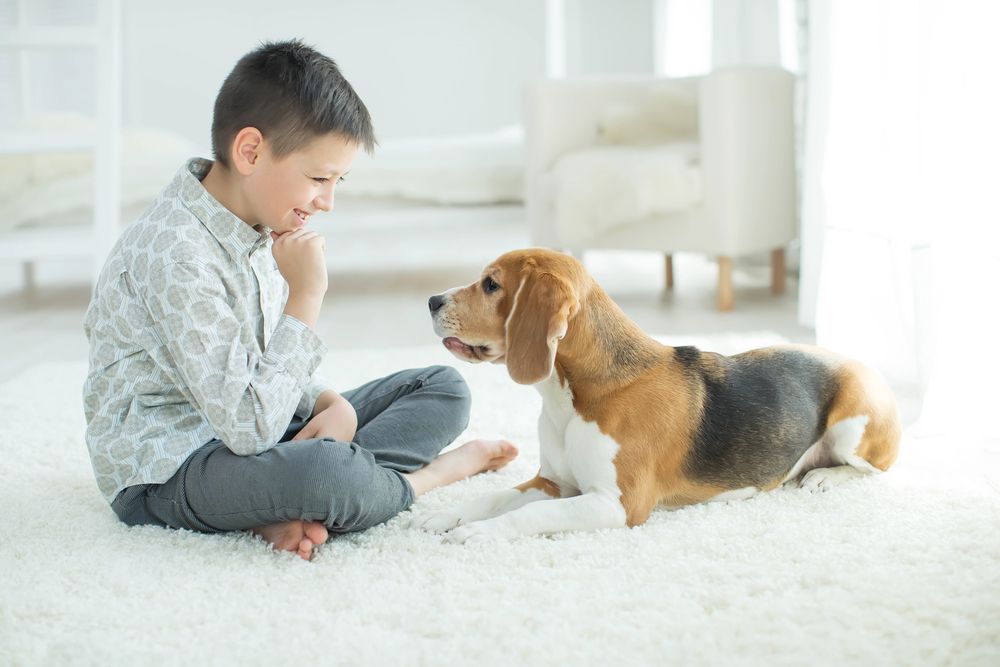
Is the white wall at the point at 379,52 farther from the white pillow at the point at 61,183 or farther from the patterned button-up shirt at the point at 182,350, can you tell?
the patterned button-up shirt at the point at 182,350

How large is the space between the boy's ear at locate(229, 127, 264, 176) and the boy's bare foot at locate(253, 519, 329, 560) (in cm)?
53

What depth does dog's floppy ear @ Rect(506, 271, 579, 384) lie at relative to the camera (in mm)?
1475

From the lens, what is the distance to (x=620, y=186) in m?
3.74

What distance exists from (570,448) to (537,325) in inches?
8.3

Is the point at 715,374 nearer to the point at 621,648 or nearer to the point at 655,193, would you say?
the point at 621,648

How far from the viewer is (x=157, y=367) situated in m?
1.55

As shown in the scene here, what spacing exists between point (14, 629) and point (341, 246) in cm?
509

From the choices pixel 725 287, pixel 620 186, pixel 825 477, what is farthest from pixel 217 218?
pixel 725 287

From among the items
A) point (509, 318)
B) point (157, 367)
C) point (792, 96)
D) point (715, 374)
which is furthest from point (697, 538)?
point (792, 96)

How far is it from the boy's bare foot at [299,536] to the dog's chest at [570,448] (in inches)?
14.5

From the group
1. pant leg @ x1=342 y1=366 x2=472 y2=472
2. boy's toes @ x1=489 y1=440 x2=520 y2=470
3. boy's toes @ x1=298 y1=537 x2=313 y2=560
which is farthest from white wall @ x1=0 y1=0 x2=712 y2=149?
boy's toes @ x1=298 y1=537 x2=313 y2=560

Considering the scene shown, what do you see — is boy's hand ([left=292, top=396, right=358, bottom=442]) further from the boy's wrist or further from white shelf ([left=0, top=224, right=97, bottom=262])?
white shelf ([left=0, top=224, right=97, bottom=262])

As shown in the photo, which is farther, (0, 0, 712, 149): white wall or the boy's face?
(0, 0, 712, 149): white wall

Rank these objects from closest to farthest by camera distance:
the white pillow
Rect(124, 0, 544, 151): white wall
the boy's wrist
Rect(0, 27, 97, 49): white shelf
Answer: the boy's wrist
Rect(0, 27, 97, 49): white shelf
the white pillow
Rect(124, 0, 544, 151): white wall
